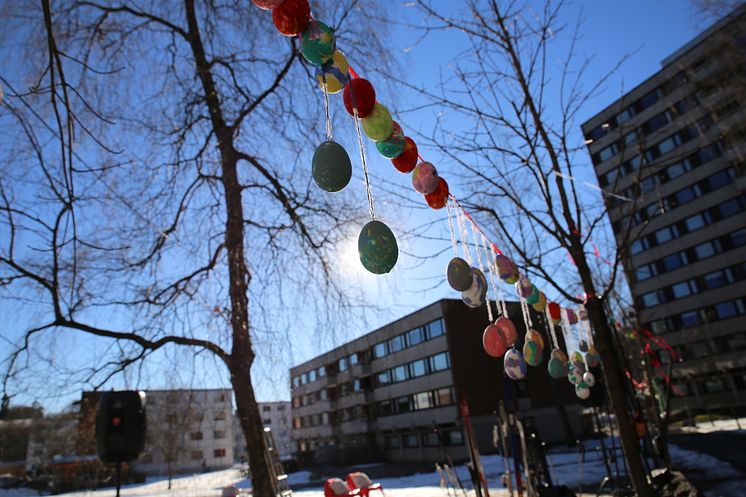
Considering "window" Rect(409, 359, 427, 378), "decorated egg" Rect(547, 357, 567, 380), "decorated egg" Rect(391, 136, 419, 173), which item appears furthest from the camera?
"window" Rect(409, 359, 427, 378)

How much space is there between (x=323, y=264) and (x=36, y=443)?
35.1 metres

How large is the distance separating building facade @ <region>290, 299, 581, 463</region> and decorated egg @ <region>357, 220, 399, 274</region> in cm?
1858

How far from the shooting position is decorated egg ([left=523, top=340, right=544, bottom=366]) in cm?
328

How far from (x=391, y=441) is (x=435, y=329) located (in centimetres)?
862

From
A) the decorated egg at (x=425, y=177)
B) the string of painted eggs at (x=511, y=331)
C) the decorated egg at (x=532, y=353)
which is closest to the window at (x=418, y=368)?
the string of painted eggs at (x=511, y=331)

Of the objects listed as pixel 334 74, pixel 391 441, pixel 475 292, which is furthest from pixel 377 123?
pixel 391 441

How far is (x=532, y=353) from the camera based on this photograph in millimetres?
3326

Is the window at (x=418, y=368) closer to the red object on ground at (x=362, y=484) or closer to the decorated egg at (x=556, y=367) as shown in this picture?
the red object on ground at (x=362, y=484)

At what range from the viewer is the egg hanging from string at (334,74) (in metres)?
1.83

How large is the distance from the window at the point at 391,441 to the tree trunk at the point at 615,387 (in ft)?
85.4

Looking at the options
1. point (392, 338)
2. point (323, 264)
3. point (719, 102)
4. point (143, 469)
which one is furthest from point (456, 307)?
point (143, 469)

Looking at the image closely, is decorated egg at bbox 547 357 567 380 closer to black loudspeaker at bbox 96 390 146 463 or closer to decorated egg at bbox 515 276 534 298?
decorated egg at bbox 515 276 534 298

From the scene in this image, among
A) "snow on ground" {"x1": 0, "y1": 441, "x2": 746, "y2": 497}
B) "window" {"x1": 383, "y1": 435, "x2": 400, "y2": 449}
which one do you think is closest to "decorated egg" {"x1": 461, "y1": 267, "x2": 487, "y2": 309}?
"snow on ground" {"x1": 0, "y1": 441, "x2": 746, "y2": 497}

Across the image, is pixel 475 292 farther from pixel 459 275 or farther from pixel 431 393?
pixel 431 393
